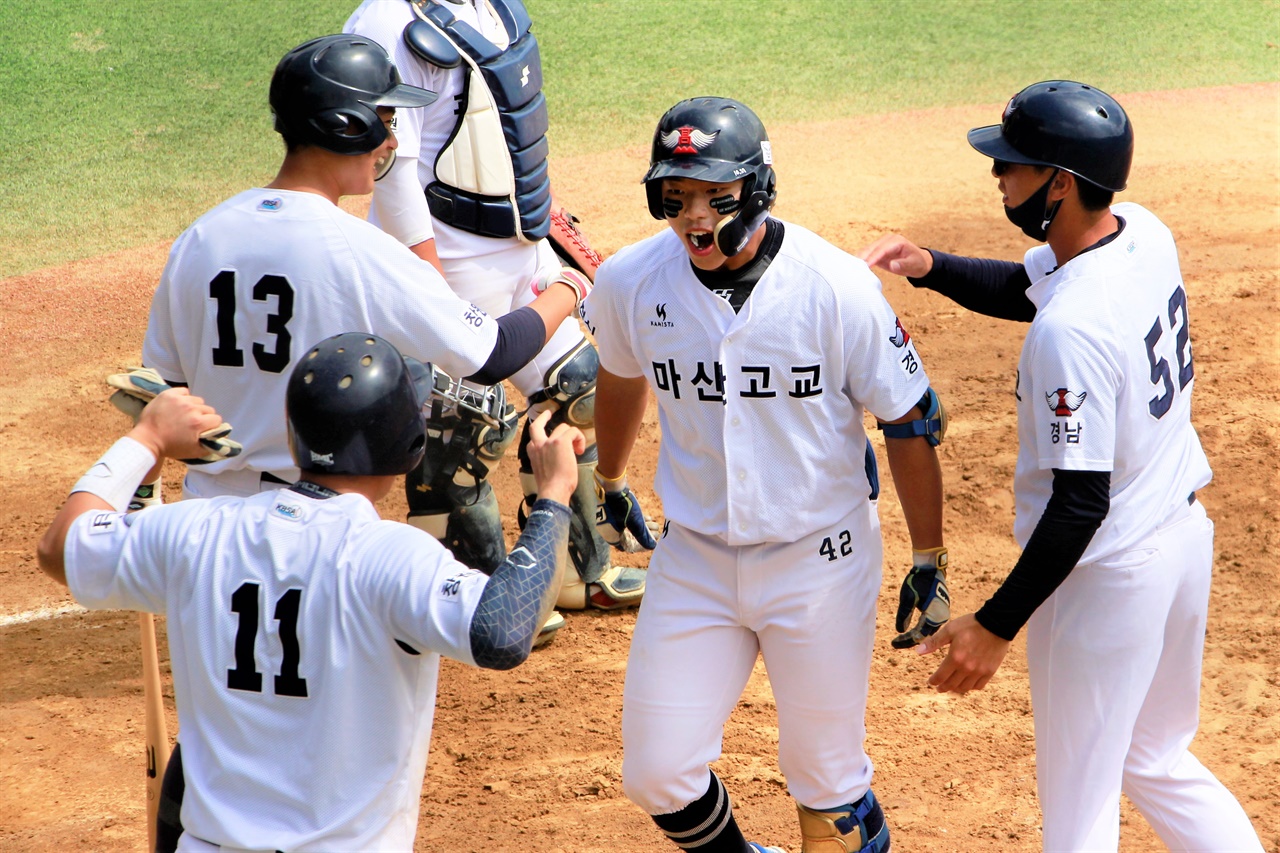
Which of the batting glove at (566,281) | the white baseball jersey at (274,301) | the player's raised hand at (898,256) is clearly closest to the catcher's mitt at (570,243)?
the batting glove at (566,281)

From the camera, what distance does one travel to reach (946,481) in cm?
584

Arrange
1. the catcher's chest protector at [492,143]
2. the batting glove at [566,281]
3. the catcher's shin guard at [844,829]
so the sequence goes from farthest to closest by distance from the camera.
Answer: the catcher's chest protector at [492,143], the batting glove at [566,281], the catcher's shin guard at [844,829]

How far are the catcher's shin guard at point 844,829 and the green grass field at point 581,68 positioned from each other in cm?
675

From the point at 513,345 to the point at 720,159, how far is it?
28.0 inches

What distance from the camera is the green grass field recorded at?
9.32 m

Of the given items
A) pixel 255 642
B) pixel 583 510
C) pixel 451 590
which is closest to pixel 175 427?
pixel 255 642

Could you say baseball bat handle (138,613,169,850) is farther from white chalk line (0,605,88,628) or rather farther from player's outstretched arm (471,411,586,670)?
white chalk line (0,605,88,628)

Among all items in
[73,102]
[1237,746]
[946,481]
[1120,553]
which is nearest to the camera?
[1120,553]

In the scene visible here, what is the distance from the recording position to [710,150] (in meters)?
2.96

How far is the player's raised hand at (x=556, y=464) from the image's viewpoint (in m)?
2.38

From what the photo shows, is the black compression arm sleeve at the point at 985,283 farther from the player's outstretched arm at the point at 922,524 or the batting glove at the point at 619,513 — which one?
the batting glove at the point at 619,513

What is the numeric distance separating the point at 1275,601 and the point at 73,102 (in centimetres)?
930

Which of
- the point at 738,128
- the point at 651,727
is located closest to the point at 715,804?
the point at 651,727

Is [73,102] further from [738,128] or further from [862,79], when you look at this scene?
[738,128]
